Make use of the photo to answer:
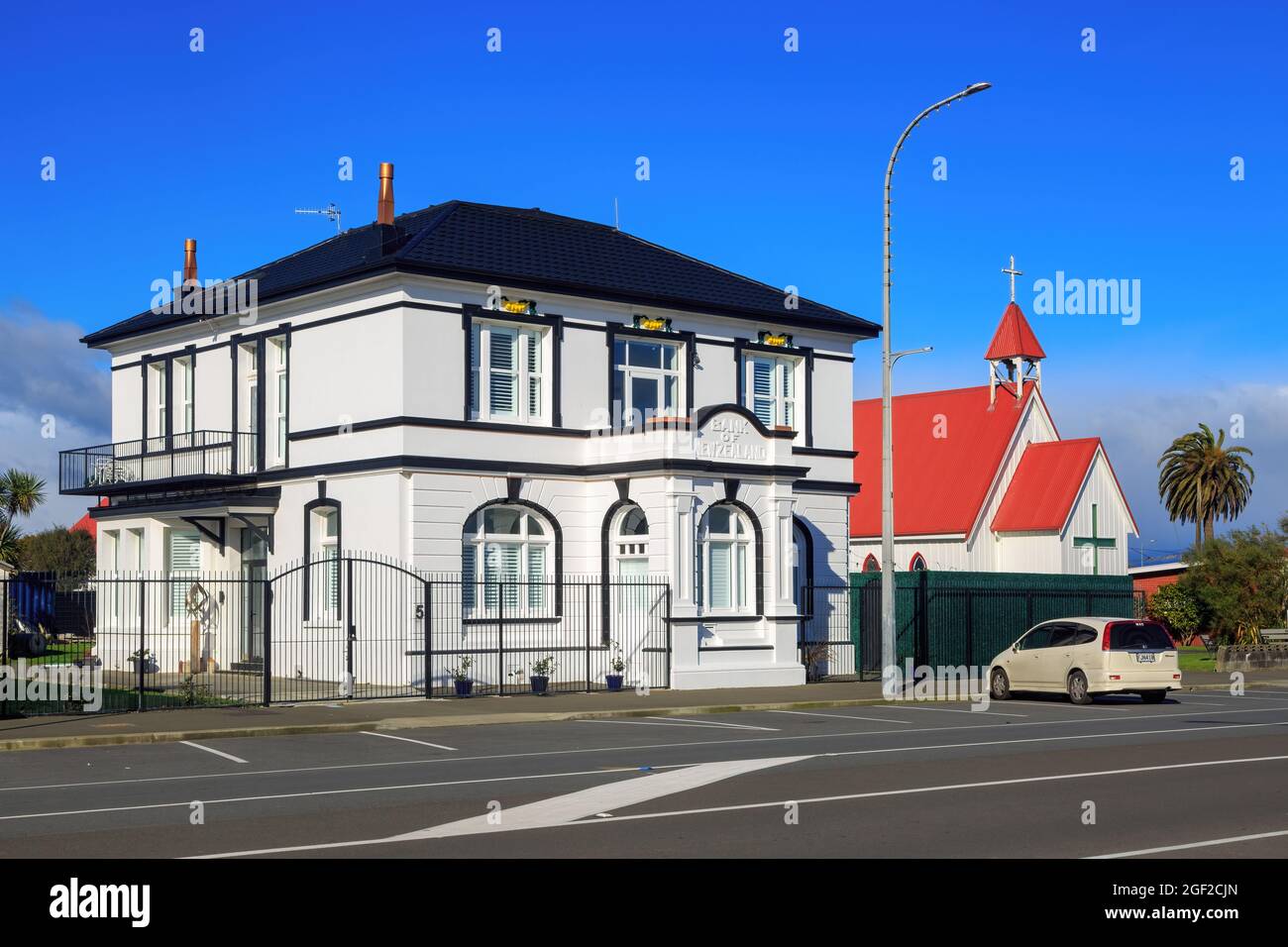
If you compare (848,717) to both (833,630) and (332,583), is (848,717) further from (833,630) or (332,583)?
(332,583)

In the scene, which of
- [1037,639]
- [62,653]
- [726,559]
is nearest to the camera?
[1037,639]

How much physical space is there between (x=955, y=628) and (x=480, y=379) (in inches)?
527

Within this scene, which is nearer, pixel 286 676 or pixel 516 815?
pixel 516 815

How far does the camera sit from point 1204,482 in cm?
7644

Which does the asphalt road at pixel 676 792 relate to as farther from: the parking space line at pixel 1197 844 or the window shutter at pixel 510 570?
the window shutter at pixel 510 570

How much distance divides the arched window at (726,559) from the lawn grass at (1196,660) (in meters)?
12.3

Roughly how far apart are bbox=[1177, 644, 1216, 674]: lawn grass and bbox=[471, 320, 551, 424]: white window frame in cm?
1709

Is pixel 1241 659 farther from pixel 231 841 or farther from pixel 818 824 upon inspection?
pixel 231 841

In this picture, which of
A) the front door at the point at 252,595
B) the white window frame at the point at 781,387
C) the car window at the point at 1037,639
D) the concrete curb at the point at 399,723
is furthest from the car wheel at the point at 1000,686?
the front door at the point at 252,595

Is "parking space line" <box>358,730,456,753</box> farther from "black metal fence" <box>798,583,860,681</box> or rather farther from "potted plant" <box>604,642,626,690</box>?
"black metal fence" <box>798,583,860,681</box>

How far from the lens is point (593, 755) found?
1869 cm

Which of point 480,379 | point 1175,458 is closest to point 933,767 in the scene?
point 480,379

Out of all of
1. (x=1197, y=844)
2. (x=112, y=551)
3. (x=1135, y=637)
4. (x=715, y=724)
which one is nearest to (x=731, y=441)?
(x=1135, y=637)

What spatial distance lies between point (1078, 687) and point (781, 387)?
11830 millimetres
